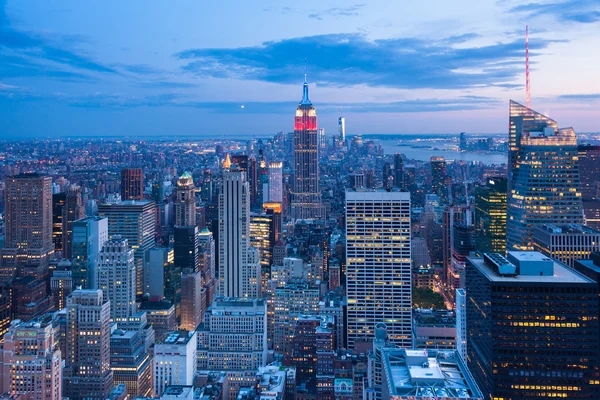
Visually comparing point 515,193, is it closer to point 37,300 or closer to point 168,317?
point 168,317

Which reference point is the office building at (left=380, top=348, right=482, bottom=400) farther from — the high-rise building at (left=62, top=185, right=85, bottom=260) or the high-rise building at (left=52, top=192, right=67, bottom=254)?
the high-rise building at (left=52, top=192, right=67, bottom=254)

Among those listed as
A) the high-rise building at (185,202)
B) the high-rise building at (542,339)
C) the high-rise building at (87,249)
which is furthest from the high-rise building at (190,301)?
the high-rise building at (542,339)

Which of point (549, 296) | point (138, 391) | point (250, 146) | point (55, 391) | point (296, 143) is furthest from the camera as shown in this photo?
point (296, 143)

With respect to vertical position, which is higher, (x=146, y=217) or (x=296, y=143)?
(x=296, y=143)

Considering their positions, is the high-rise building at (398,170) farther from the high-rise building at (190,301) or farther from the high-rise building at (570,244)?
the high-rise building at (570,244)

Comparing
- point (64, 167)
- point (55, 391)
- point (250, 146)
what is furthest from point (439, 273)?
point (55, 391)

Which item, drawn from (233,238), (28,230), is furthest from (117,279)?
(28,230)
